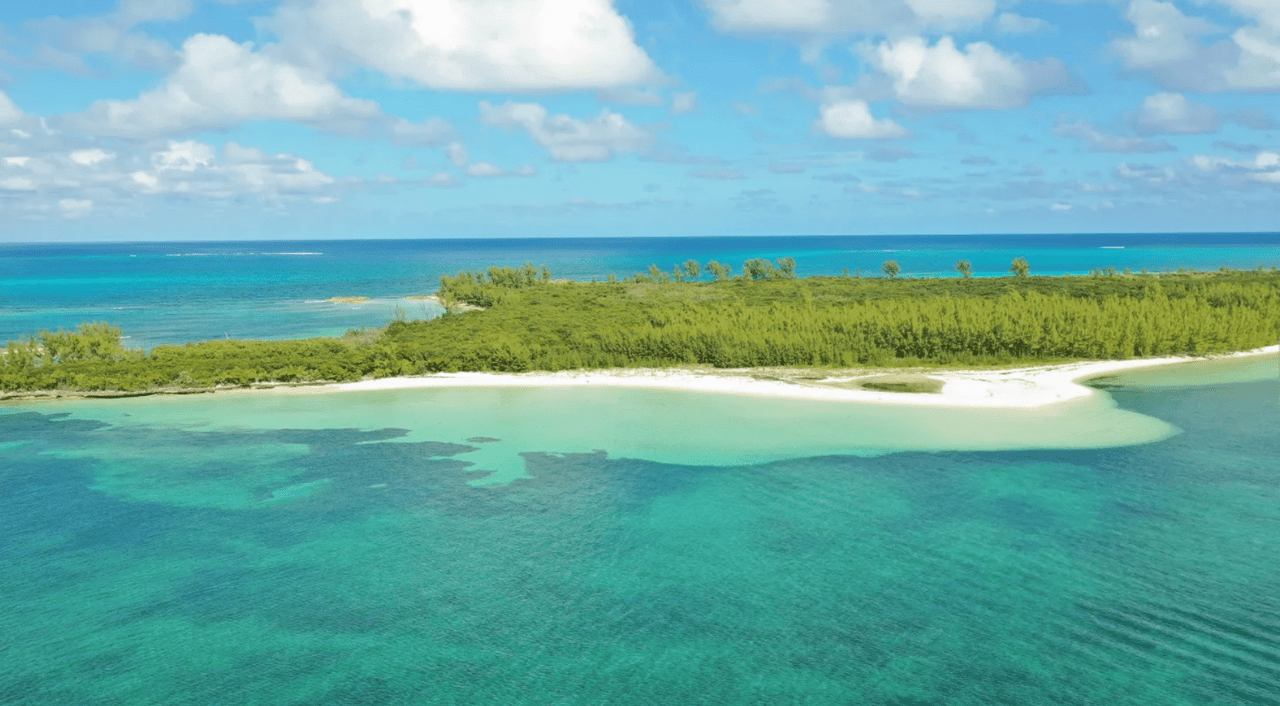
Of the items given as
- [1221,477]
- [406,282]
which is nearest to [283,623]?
[1221,477]

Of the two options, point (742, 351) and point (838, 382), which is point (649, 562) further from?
point (742, 351)

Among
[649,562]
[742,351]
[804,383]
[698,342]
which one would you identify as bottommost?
[649,562]

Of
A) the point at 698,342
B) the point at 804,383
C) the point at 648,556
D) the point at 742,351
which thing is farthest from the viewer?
the point at 698,342

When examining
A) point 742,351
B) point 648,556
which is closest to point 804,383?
point 742,351

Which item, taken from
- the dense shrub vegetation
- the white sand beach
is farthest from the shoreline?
the dense shrub vegetation

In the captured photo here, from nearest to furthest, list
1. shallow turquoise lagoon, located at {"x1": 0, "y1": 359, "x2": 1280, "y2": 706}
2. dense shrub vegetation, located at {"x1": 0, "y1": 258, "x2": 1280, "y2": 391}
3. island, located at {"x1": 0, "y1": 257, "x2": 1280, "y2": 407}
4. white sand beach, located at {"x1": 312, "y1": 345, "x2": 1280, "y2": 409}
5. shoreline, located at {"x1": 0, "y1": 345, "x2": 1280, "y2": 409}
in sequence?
shallow turquoise lagoon, located at {"x1": 0, "y1": 359, "x2": 1280, "y2": 706} → white sand beach, located at {"x1": 312, "y1": 345, "x2": 1280, "y2": 409} → shoreline, located at {"x1": 0, "y1": 345, "x2": 1280, "y2": 409} → island, located at {"x1": 0, "y1": 257, "x2": 1280, "y2": 407} → dense shrub vegetation, located at {"x1": 0, "y1": 258, "x2": 1280, "y2": 391}

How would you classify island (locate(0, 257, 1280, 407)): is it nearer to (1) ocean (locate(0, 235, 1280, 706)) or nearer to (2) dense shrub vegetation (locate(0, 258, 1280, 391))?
(2) dense shrub vegetation (locate(0, 258, 1280, 391))

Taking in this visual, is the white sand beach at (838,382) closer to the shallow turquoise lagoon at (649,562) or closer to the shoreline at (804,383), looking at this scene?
the shoreline at (804,383)
